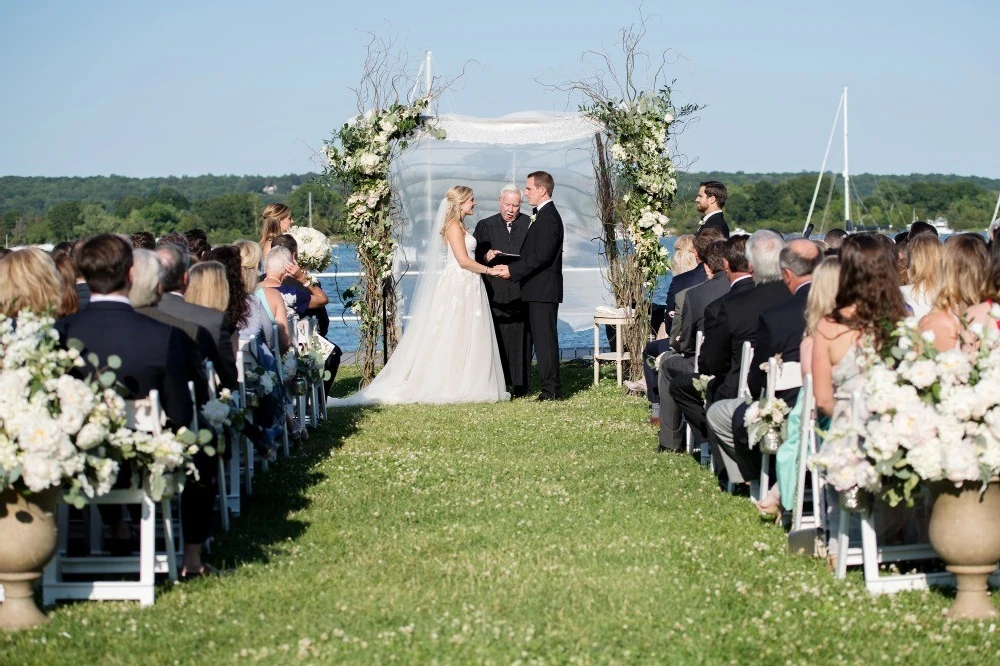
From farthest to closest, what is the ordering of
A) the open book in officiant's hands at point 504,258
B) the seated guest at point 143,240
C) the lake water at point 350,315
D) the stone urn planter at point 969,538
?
the lake water at point 350,315, the open book in officiant's hands at point 504,258, the seated guest at point 143,240, the stone urn planter at point 969,538

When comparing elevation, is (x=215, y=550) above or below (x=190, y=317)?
below

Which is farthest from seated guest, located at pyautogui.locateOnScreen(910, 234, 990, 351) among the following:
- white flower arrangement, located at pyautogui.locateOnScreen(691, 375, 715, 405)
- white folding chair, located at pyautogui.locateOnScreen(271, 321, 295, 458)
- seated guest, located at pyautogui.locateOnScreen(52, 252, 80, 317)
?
white folding chair, located at pyautogui.locateOnScreen(271, 321, 295, 458)

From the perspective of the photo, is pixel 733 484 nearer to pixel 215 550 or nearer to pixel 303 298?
pixel 215 550

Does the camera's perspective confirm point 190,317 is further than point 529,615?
Yes

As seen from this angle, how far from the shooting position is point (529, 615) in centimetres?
531

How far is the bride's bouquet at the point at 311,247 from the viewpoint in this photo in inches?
478

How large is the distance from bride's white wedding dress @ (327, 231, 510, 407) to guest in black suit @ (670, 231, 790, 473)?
16.1ft

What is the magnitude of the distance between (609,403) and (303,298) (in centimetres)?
309

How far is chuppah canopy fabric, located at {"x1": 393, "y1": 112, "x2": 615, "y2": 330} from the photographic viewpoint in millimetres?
13883

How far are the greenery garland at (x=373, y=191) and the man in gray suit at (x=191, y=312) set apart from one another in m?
5.98

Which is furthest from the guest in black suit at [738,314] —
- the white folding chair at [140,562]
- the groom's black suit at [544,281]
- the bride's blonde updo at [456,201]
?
the bride's blonde updo at [456,201]

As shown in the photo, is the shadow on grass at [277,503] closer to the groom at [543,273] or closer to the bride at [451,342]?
the bride at [451,342]

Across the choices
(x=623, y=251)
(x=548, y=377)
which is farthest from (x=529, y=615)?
(x=623, y=251)

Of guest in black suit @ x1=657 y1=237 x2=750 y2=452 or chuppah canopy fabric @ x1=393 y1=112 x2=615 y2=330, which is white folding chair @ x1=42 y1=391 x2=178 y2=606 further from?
chuppah canopy fabric @ x1=393 y1=112 x2=615 y2=330
